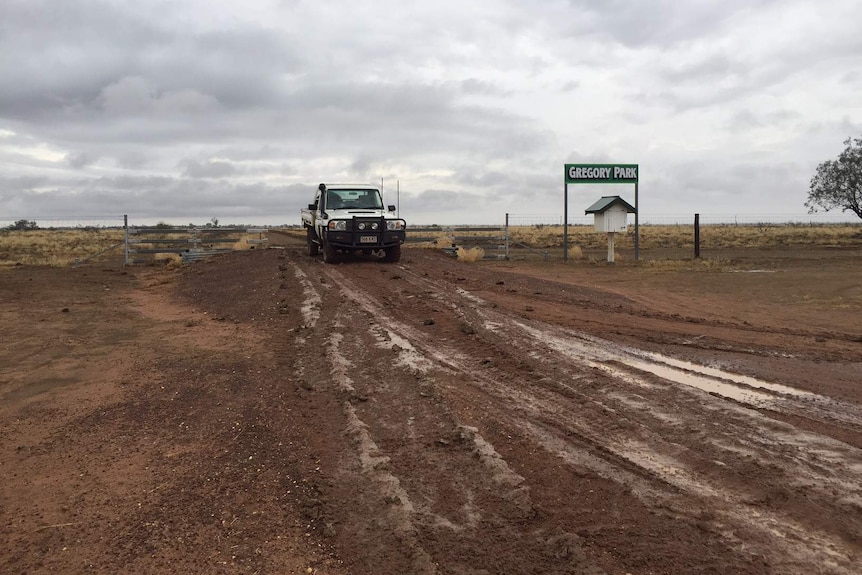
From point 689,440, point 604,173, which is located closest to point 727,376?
point 689,440

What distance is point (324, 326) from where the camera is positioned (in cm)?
917

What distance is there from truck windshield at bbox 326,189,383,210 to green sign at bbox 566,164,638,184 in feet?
31.3

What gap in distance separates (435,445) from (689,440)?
185cm

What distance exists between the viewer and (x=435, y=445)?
4688 mm

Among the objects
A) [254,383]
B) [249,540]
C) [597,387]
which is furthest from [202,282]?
[249,540]

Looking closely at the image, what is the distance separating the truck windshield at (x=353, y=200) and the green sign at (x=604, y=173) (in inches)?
376

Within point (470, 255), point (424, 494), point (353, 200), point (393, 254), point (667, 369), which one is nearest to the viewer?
point (424, 494)

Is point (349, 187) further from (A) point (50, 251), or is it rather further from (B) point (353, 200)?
(A) point (50, 251)

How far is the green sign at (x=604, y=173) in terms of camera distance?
24953 millimetres

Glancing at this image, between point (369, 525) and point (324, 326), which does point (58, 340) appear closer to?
point (324, 326)

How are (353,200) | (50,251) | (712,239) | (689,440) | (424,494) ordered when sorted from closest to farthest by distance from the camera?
1. (424,494)
2. (689,440)
3. (353,200)
4. (50,251)
5. (712,239)

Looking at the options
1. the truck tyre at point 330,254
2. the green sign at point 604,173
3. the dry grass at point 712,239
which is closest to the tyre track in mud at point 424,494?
the truck tyre at point 330,254

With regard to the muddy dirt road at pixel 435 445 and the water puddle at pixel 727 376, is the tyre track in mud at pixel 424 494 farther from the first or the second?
the water puddle at pixel 727 376

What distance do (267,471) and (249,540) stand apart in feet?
2.88
